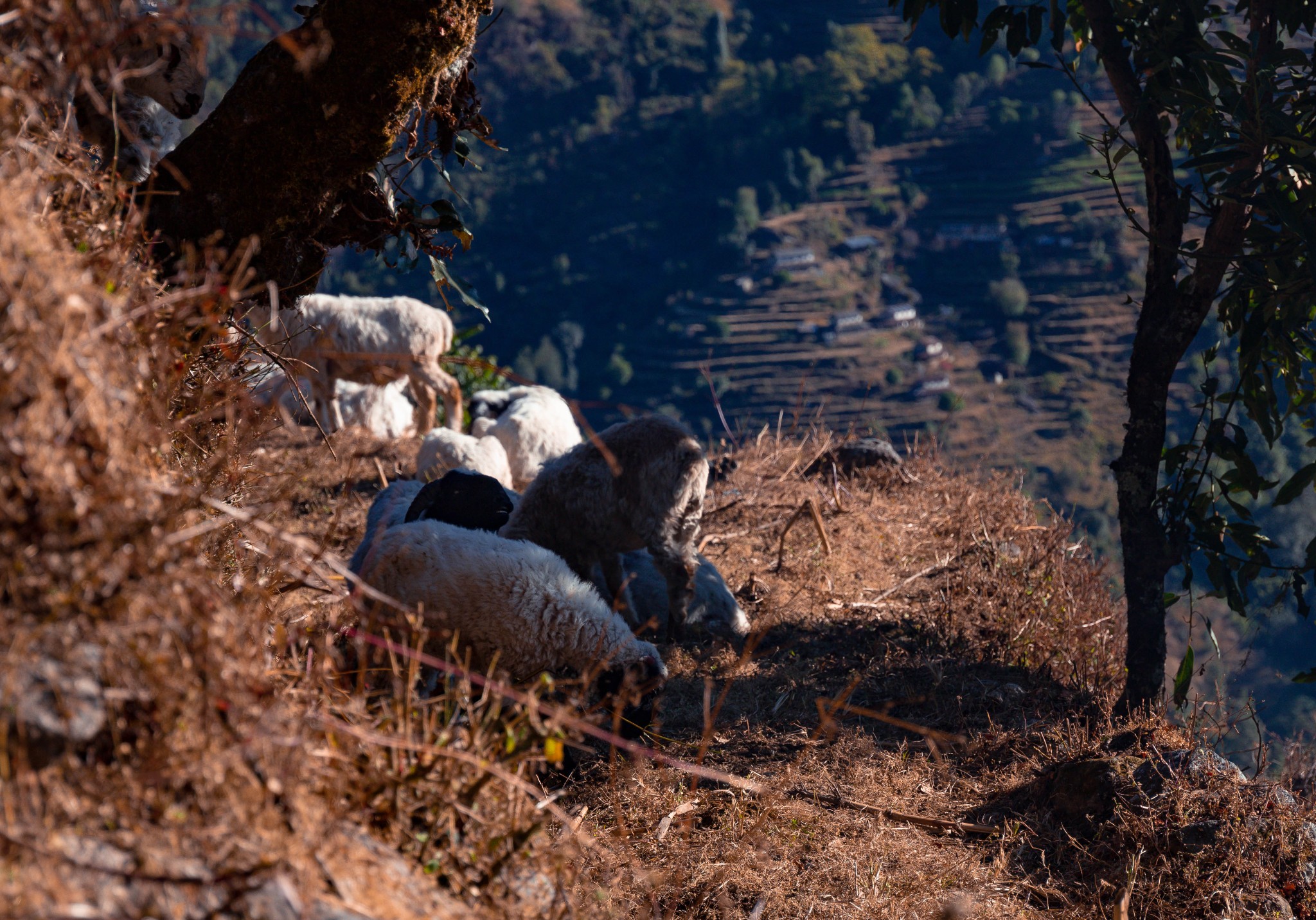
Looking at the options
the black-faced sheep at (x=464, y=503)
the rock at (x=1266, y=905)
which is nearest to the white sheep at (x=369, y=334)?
the black-faced sheep at (x=464, y=503)

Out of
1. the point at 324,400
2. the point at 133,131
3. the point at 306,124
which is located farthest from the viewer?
the point at 324,400

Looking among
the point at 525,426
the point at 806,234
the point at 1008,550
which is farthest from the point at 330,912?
the point at 806,234

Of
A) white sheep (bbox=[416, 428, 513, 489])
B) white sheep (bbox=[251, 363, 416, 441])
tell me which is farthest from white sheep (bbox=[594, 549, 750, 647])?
white sheep (bbox=[251, 363, 416, 441])

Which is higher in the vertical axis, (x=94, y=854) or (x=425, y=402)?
(x=94, y=854)

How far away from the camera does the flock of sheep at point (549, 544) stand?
4.25 m

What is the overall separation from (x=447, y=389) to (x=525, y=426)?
1824 mm

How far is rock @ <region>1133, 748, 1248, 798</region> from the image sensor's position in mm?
4105

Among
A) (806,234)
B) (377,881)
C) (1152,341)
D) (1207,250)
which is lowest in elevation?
(806,234)

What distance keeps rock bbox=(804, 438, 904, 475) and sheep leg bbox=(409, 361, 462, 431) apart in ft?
13.0

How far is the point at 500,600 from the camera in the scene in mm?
4258

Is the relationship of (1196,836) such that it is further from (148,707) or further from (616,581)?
(148,707)

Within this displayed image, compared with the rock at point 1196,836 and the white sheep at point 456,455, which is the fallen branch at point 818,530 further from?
the rock at point 1196,836

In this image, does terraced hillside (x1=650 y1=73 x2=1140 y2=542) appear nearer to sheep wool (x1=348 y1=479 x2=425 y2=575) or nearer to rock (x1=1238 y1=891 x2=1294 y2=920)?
sheep wool (x1=348 y1=479 x2=425 y2=575)

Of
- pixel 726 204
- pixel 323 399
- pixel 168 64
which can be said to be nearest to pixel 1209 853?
pixel 168 64
